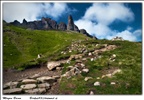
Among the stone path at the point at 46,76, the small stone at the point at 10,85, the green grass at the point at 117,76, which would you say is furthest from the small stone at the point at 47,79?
the small stone at the point at 10,85

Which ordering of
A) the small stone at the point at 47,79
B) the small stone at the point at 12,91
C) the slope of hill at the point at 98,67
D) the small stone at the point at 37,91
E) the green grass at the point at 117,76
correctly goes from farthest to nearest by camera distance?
1. the small stone at the point at 47,79
2. the small stone at the point at 12,91
3. the small stone at the point at 37,91
4. the slope of hill at the point at 98,67
5. the green grass at the point at 117,76

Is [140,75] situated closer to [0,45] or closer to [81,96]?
[81,96]

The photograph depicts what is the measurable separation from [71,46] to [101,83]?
1017cm

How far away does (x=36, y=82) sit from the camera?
1764 cm

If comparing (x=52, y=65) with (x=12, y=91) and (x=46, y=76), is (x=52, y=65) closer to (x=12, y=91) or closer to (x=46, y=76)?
(x=46, y=76)

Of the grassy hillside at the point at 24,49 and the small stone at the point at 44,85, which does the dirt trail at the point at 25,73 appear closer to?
the grassy hillside at the point at 24,49

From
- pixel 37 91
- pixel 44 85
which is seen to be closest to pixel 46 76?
pixel 44 85

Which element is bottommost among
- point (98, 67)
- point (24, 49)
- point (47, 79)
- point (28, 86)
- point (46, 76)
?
point (28, 86)

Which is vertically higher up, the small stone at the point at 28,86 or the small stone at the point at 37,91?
the small stone at the point at 28,86

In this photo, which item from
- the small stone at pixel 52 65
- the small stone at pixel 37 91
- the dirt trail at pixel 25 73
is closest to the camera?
the small stone at pixel 37 91

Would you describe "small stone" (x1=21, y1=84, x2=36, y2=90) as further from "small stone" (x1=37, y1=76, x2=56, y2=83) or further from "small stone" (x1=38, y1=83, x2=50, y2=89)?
"small stone" (x1=37, y1=76, x2=56, y2=83)

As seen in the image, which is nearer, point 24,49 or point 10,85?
point 10,85

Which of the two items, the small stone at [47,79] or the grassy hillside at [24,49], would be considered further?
the grassy hillside at [24,49]

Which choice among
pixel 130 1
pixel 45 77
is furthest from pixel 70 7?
pixel 45 77
